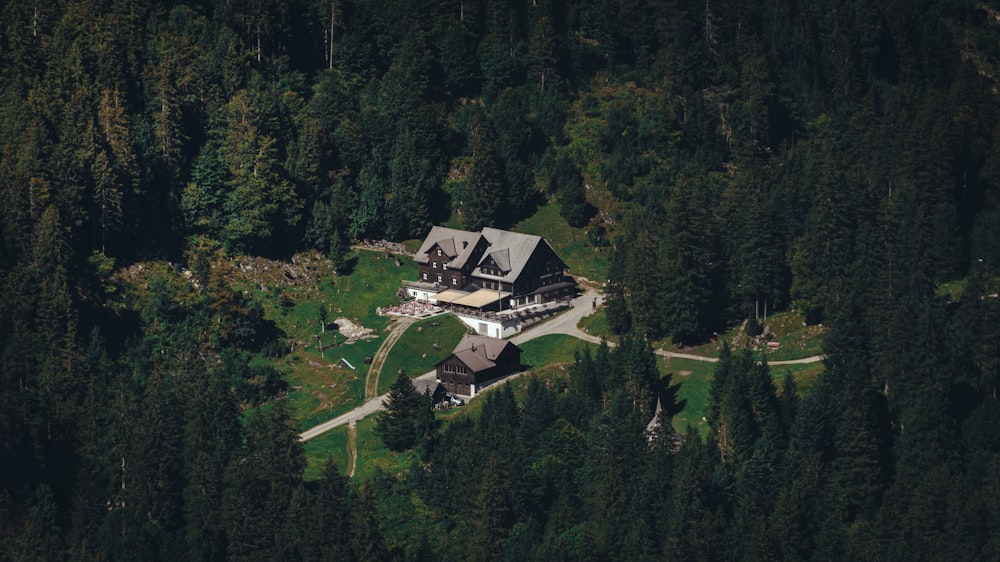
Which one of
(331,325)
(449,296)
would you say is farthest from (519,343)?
(331,325)

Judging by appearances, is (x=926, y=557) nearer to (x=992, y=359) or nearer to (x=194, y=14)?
(x=992, y=359)

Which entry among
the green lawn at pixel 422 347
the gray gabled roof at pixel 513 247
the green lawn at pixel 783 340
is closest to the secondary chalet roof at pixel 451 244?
the gray gabled roof at pixel 513 247

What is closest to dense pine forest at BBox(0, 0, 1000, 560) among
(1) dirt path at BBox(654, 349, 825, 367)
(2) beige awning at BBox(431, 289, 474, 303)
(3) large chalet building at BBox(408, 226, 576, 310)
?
(1) dirt path at BBox(654, 349, 825, 367)

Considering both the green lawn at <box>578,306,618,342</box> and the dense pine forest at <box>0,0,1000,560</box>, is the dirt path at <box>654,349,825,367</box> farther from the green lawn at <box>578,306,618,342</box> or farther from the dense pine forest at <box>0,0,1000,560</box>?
the green lawn at <box>578,306,618,342</box>

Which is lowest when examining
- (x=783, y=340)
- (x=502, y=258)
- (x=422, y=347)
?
(x=422, y=347)

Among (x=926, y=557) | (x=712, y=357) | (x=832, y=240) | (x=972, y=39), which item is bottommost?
(x=926, y=557)

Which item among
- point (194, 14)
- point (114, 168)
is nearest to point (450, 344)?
point (114, 168)

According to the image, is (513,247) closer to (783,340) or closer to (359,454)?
(783,340)
